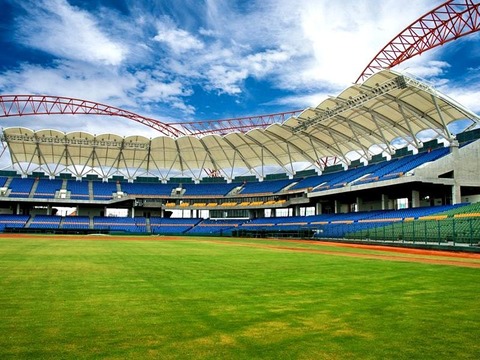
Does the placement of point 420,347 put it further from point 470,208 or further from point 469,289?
point 470,208

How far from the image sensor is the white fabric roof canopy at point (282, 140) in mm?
44875

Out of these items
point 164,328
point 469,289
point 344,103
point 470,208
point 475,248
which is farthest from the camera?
point 344,103

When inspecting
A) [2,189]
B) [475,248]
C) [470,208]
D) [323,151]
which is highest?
[323,151]

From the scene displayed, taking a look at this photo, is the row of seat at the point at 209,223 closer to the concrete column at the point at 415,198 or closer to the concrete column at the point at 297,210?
the concrete column at the point at 415,198

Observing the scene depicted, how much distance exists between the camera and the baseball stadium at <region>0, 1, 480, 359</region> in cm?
571

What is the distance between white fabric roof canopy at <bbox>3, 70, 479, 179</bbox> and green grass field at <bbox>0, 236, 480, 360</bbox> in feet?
115

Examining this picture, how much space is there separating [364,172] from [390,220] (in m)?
16.5

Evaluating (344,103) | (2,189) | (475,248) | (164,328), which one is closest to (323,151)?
(344,103)

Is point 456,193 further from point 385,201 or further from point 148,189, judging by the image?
point 148,189

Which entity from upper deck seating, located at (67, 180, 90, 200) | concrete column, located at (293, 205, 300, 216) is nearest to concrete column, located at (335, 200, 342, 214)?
concrete column, located at (293, 205, 300, 216)

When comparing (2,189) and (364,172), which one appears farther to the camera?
(2,189)

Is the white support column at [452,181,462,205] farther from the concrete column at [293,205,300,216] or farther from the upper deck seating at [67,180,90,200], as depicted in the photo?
the upper deck seating at [67,180,90,200]

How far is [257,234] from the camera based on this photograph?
63125 millimetres

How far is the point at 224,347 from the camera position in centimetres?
508
